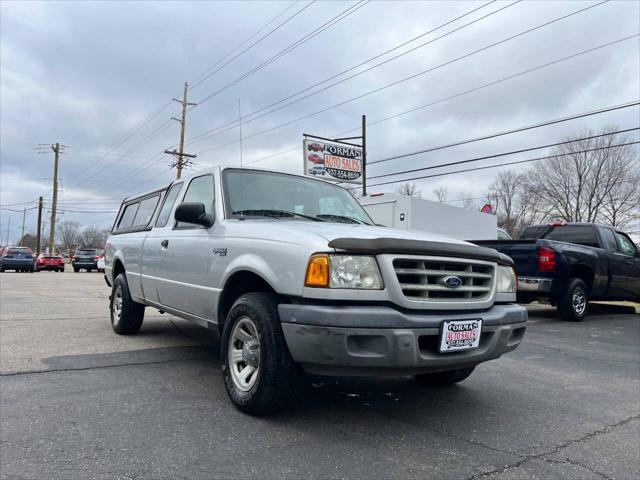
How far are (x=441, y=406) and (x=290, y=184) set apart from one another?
2.37 metres

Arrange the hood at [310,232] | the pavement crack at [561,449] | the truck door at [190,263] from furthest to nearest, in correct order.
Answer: the truck door at [190,263] → the hood at [310,232] → the pavement crack at [561,449]

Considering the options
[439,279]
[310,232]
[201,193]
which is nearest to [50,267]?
[201,193]

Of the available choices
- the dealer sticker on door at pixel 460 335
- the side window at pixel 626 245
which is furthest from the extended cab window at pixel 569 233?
the dealer sticker on door at pixel 460 335

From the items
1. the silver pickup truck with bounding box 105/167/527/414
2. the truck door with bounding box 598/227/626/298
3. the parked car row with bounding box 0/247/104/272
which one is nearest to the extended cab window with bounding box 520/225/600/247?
the truck door with bounding box 598/227/626/298

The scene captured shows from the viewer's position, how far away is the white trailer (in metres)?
14.6

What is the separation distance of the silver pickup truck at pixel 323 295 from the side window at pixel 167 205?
2.81 feet

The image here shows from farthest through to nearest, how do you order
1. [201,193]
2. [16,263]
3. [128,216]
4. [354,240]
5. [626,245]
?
[16,263] → [626,245] → [128,216] → [201,193] → [354,240]

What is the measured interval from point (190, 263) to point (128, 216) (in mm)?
3148

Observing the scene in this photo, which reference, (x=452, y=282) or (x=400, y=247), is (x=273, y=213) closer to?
(x=400, y=247)

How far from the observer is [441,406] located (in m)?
3.70

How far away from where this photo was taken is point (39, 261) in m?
30.4

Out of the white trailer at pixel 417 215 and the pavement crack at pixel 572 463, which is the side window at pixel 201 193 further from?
the white trailer at pixel 417 215

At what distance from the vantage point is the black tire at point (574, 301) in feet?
28.7

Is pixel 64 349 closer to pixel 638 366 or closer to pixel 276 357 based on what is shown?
pixel 276 357
